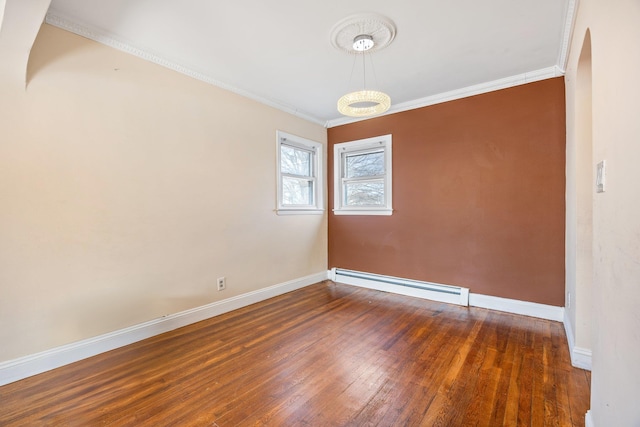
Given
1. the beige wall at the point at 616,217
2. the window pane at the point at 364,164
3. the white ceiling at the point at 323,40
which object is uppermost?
the white ceiling at the point at 323,40

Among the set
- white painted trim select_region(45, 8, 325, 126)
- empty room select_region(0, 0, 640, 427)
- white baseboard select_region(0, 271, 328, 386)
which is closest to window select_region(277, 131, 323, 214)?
empty room select_region(0, 0, 640, 427)

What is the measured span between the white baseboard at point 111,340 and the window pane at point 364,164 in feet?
7.33

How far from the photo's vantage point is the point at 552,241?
284 cm

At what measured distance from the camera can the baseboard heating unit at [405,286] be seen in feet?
11.0

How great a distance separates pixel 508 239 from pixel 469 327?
3.63 feet

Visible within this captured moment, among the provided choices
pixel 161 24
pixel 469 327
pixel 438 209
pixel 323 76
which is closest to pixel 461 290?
pixel 469 327

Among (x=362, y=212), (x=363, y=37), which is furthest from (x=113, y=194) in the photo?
(x=362, y=212)

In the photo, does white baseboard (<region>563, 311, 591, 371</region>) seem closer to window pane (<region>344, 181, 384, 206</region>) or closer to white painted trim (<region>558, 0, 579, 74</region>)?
white painted trim (<region>558, 0, 579, 74</region>)

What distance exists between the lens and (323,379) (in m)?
1.90

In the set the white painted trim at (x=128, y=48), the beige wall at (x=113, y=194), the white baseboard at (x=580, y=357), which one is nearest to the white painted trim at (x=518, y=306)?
the white baseboard at (x=580, y=357)

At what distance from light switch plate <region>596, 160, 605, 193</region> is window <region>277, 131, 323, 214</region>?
3.09 m

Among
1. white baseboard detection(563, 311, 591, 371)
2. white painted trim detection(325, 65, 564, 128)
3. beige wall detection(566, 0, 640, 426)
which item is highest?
white painted trim detection(325, 65, 564, 128)

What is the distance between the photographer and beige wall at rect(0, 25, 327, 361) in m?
1.93

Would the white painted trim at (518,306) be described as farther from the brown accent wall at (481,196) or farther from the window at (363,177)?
the window at (363,177)
